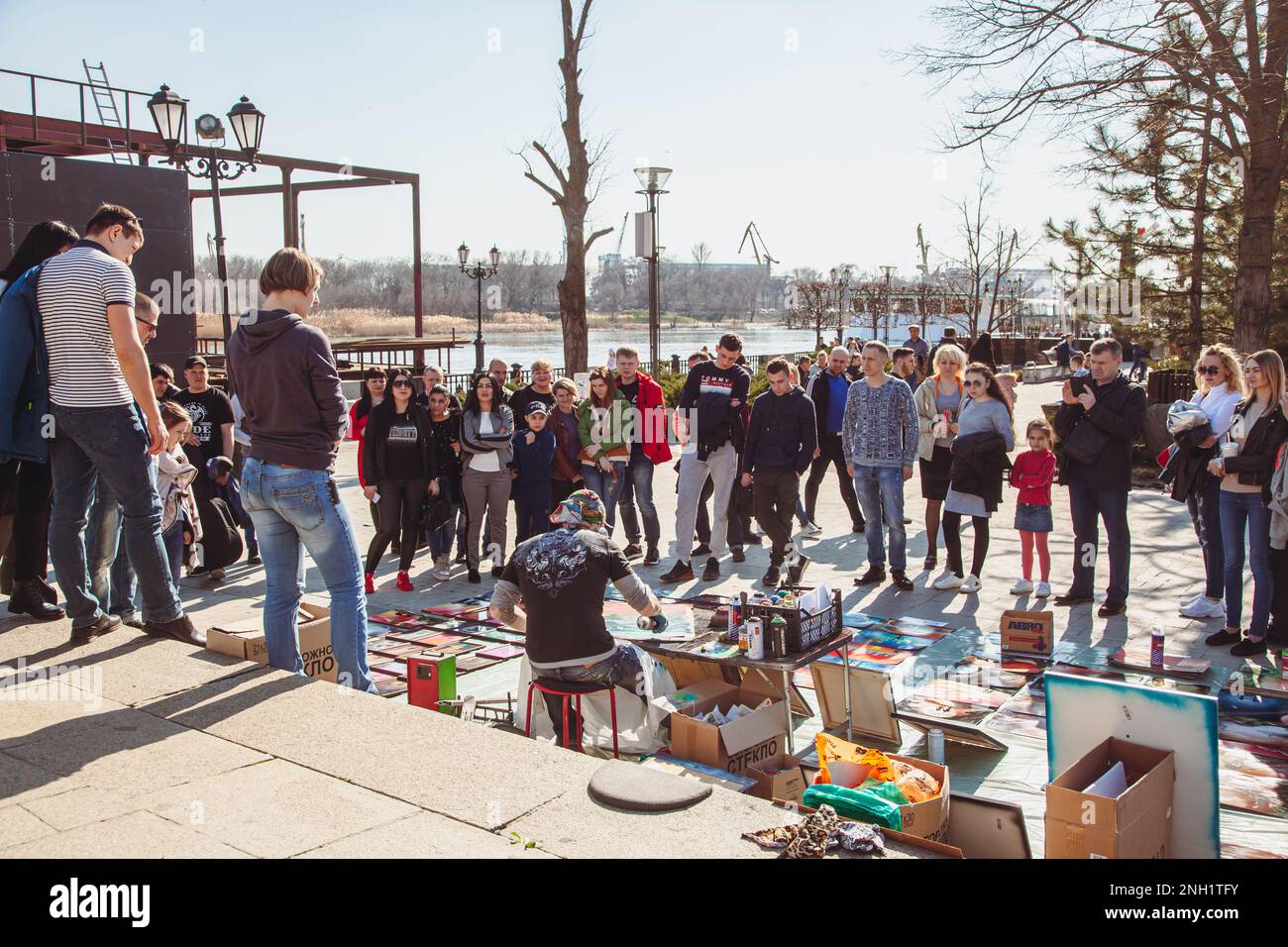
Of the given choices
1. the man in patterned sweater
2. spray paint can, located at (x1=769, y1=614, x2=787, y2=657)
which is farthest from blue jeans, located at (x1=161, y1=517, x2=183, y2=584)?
the man in patterned sweater

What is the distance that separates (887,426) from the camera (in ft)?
27.3

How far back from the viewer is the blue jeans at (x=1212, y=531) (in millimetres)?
6828

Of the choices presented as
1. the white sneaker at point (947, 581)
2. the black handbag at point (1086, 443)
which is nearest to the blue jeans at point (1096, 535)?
the black handbag at point (1086, 443)

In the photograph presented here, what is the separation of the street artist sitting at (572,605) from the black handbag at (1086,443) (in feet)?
13.8

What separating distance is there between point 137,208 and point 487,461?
11453 millimetres

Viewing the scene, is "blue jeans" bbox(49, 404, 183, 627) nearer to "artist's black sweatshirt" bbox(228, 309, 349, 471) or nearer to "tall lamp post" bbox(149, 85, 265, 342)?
"artist's black sweatshirt" bbox(228, 309, 349, 471)

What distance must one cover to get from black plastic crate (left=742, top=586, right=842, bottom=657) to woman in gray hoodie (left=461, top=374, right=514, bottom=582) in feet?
13.4

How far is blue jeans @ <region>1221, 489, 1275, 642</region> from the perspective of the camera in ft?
20.9

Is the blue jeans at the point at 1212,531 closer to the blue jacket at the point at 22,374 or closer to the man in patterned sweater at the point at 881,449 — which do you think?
the man in patterned sweater at the point at 881,449

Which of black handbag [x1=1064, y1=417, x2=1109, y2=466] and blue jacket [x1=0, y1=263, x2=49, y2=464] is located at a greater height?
blue jacket [x1=0, y1=263, x2=49, y2=464]

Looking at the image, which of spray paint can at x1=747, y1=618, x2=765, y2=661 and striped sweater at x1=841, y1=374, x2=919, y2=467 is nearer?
spray paint can at x1=747, y1=618, x2=765, y2=661
